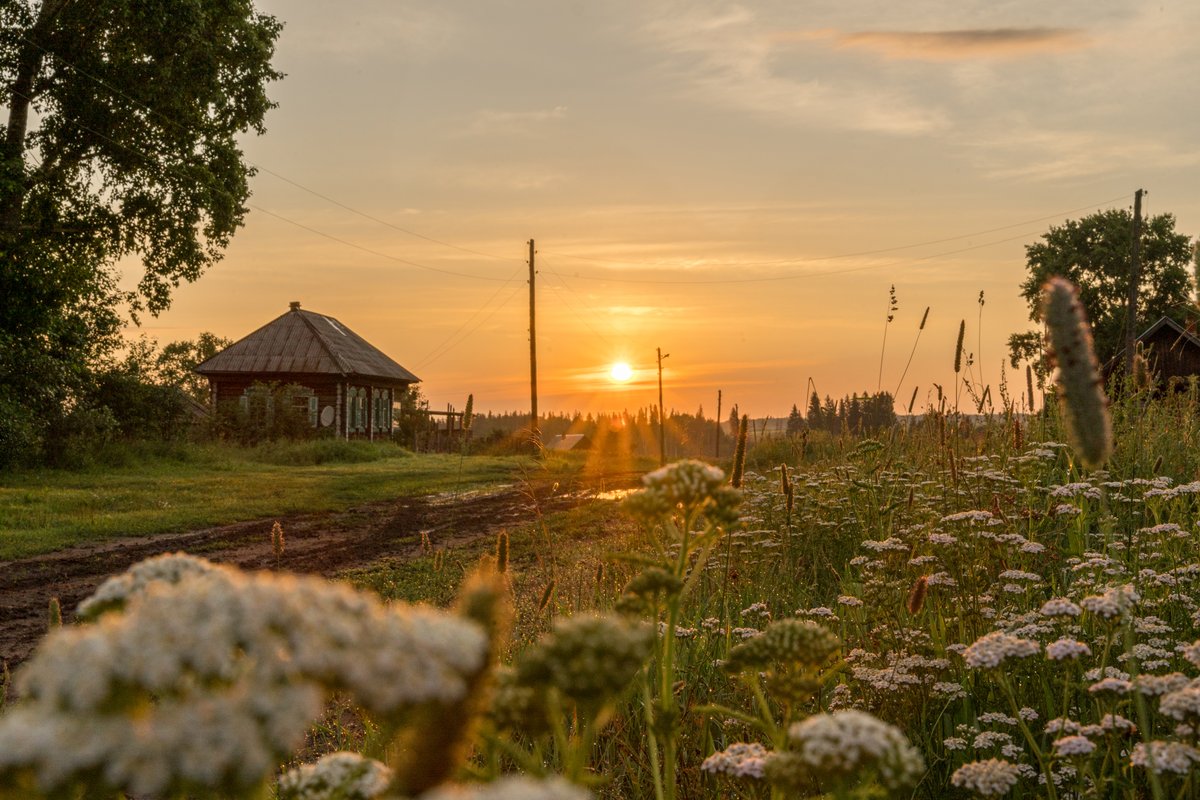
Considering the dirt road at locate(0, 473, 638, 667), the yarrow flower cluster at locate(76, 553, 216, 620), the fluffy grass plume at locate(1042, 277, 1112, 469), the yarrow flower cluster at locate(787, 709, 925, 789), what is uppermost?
the fluffy grass plume at locate(1042, 277, 1112, 469)

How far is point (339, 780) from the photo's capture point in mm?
1896

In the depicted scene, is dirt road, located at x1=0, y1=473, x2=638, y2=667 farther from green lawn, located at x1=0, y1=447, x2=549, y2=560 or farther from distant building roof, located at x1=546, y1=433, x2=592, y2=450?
distant building roof, located at x1=546, y1=433, x2=592, y2=450

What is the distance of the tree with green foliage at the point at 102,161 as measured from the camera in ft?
78.1

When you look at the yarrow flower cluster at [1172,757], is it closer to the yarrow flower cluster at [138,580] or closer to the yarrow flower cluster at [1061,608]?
the yarrow flower cluster at [1061,608]

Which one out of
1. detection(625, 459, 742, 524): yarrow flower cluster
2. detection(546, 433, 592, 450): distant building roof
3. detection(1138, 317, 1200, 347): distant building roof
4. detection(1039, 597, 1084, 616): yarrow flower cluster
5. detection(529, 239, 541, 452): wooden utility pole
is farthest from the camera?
detection(546, 433, 592, 450): distant building roof

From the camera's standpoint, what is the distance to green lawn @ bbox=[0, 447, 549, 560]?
16.4 meters

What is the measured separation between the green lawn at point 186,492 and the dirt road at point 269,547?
92cm

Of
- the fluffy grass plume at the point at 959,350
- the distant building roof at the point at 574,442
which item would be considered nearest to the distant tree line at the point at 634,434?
the distant building roof at the point at 574,442

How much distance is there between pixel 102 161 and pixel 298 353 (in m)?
22.8

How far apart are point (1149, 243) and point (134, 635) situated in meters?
62.0

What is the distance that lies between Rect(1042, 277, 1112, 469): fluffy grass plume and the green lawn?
8.30m

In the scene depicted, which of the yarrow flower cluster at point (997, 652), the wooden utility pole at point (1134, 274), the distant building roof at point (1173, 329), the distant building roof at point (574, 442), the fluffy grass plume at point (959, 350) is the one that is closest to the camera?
the yarrow flower cluster at point (997, 652)

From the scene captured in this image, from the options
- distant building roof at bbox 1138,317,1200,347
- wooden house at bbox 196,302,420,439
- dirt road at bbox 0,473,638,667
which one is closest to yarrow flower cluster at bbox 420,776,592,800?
dirt road at bbox 0,473,638,667

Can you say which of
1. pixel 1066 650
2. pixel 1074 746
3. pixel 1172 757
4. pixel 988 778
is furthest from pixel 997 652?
pixel 1172 757
